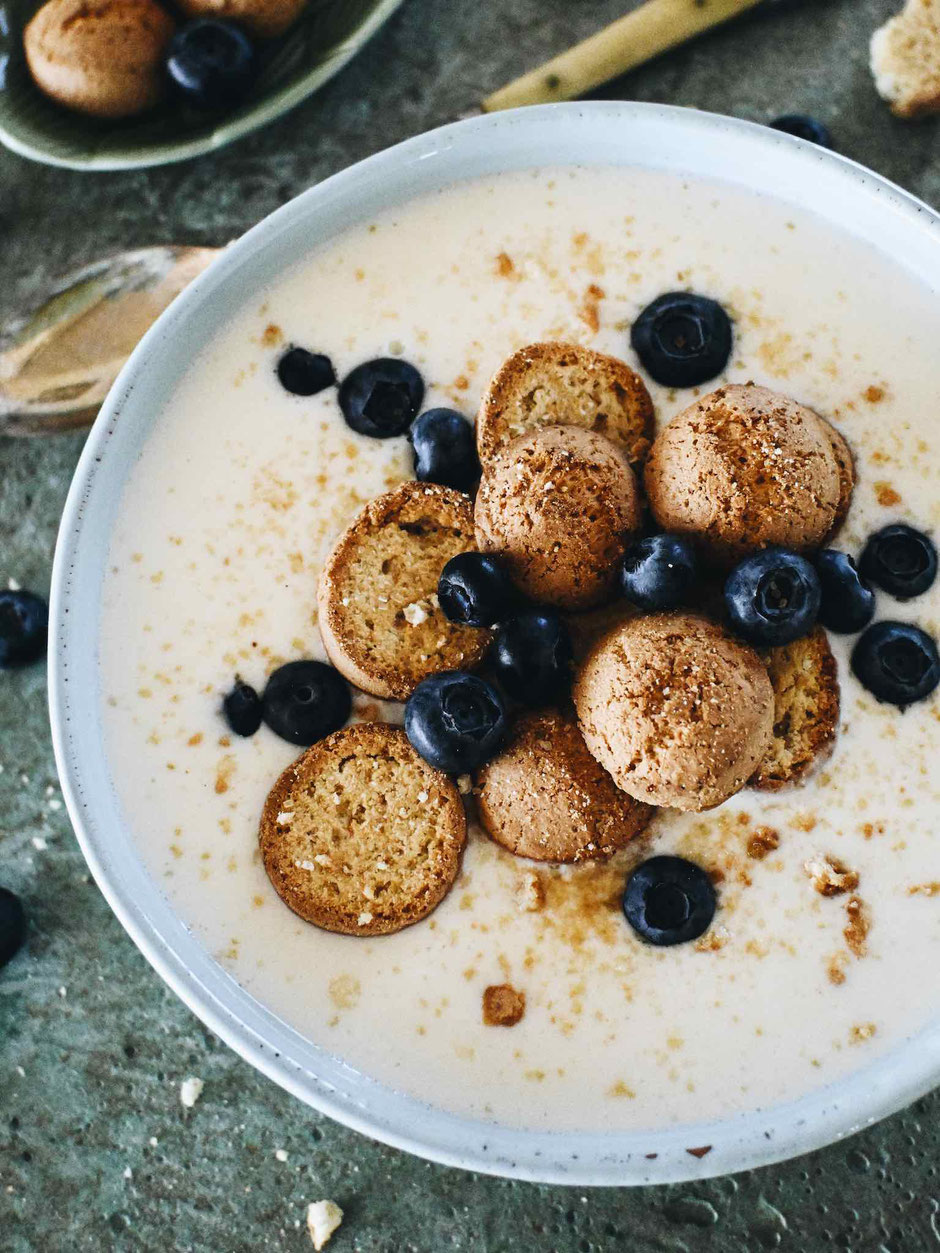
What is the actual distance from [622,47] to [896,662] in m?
0.96

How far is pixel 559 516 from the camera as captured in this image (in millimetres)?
1067

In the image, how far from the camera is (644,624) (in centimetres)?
107

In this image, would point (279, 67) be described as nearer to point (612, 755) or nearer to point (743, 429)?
point (743, 429)

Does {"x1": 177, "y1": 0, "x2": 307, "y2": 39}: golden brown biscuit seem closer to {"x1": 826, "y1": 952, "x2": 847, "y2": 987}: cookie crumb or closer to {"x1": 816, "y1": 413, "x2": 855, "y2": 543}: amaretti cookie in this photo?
{"x1": 816, "y1": 413, "x2": 855, "y2": 543}: amaretti cookie

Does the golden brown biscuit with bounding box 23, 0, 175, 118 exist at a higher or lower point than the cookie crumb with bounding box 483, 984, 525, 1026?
higher

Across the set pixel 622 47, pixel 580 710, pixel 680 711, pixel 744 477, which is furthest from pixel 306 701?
pixel 622 47

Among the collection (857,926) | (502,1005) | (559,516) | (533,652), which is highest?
(559,516)

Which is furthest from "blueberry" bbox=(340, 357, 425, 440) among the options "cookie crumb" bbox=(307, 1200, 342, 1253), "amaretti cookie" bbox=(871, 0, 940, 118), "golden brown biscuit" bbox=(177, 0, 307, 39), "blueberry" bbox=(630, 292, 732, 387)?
"cookie crumb" bbox=(307, 1200, 342, 1253)

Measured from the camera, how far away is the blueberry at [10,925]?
1.38 metres

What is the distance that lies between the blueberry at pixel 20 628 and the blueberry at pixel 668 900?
86cm

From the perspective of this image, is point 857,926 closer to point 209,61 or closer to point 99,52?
point 209,61

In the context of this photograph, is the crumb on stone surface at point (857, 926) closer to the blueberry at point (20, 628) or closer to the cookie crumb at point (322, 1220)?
the cookie crumb at point (322, 1220)

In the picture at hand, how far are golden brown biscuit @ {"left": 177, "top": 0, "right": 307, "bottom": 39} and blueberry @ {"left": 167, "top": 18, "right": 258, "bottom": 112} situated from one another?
25 mm

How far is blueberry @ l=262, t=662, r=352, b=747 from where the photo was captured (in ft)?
3.86
